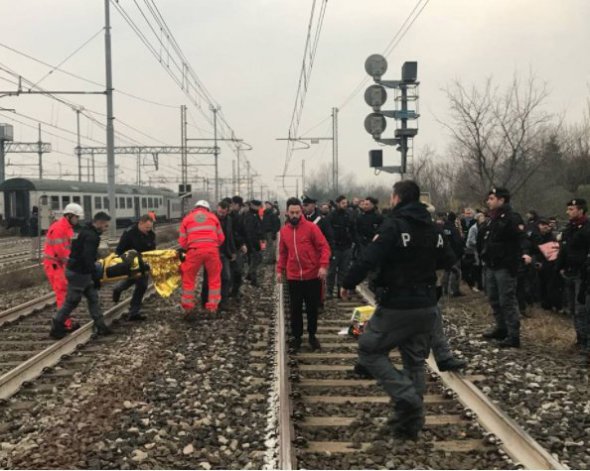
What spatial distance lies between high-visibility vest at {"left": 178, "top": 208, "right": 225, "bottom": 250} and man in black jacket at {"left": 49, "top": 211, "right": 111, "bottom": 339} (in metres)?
1.36

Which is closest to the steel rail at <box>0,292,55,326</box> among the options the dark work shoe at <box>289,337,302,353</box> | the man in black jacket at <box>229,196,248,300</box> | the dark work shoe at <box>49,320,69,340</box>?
the dark work shoe at <box>49,320,69,340</box>

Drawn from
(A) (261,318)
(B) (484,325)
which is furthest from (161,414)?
(B) (484,325)

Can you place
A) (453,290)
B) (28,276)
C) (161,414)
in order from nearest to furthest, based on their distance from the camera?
(161,414) < (453,290) < (28,276)

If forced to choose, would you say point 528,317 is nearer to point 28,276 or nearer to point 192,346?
point 192,346

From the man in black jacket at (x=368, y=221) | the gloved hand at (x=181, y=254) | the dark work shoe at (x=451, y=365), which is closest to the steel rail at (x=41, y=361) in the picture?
the gloved hand at (x=181, y=254)

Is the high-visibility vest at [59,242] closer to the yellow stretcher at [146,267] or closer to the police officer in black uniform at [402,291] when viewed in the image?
the yellow stretcher at [146,267]

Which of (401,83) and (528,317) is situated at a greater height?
(401,83)

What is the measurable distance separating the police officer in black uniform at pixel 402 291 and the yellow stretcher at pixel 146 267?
5.43 m

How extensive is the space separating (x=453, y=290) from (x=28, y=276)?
10231 mm

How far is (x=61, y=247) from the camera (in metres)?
8.62

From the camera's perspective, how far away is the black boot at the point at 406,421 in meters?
4.64

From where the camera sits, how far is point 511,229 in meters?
7.59

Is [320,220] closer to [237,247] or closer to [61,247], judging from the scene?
[237,247]

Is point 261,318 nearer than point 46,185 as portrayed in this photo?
Yes
